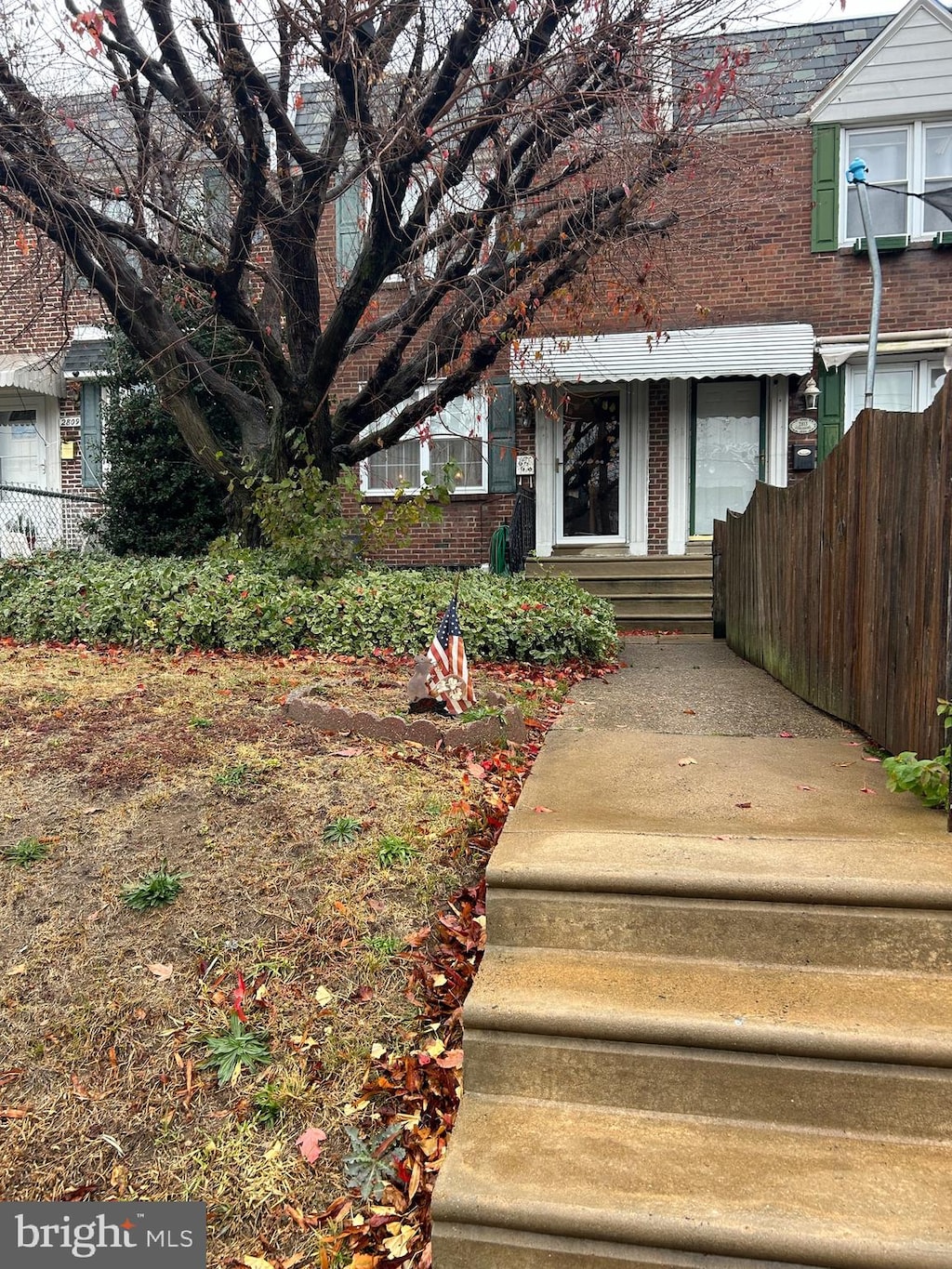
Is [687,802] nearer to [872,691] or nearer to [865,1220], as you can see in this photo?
[872,691]

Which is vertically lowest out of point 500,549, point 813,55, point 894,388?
point 500,549

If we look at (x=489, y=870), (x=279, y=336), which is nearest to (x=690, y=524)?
(x=279, y=336)

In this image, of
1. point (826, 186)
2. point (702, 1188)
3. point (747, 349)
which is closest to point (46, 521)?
point (747, 349)

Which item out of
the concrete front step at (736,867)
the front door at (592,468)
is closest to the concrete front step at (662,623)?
the front door at (592,468)

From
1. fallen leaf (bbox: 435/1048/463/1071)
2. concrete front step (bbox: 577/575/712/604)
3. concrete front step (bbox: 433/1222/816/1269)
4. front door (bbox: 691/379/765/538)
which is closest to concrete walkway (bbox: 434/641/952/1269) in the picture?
concrete front step (bbox: 433/1222/816/1269)

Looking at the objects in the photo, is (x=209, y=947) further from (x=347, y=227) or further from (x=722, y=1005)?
(x=347, y=227)

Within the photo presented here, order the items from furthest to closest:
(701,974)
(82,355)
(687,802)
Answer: (82,355) → (687,802) → (701,974)

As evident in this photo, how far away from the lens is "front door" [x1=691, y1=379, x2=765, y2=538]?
1098 centimetres

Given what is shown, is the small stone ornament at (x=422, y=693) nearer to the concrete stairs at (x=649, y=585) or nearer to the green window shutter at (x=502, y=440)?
the concrete stairs at (x=649, y=585)

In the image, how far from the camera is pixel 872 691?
4.02 m

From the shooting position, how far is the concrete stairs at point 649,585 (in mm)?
9867

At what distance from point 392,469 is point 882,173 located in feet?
24.1

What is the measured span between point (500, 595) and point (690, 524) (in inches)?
196

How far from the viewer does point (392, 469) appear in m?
12.0
